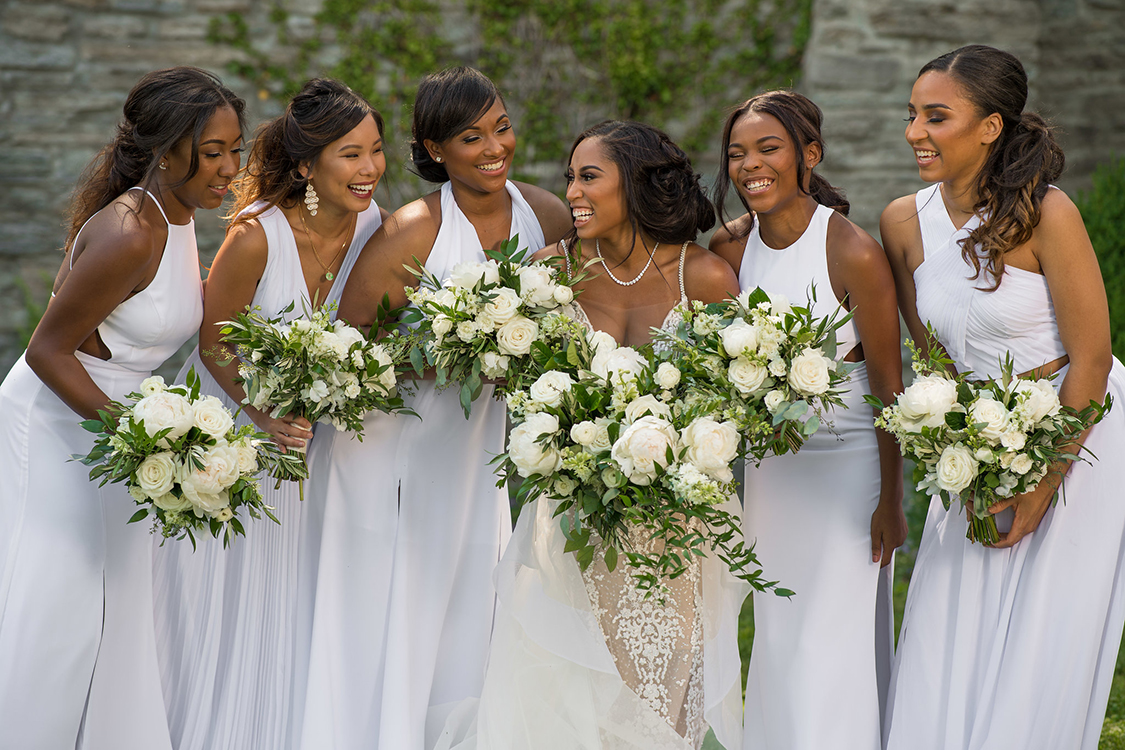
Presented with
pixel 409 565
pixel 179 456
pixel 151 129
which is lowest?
pixel 409 565

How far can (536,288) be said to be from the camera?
11.5 ft

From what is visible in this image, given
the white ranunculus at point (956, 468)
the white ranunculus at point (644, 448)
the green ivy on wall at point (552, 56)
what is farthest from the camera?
the green ivy on wall at point (552, 56)

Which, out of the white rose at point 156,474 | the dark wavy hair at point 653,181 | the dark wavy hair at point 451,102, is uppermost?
the dark wavy hair at point 451,102

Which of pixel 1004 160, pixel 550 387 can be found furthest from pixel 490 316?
pixel 1004 160

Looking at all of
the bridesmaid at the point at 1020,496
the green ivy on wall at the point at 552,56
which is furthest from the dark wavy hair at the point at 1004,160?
the green ivy on wall at the point at 552,56

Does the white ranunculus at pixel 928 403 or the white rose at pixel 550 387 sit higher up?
the white ranunculus at pixel 928 403

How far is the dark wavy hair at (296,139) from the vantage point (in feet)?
12.7

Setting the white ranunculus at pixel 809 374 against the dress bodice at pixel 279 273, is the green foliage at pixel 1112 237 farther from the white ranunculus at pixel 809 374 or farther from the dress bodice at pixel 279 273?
the dress bodice at pixel 279 273

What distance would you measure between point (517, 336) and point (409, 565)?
1144mm

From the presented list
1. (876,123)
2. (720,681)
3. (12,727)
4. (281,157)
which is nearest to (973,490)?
(720,681)

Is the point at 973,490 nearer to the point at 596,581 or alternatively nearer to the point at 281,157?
the point at 596,581

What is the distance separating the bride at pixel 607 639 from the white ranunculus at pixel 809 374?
56cm

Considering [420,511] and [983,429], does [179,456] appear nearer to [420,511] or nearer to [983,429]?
[420,511]

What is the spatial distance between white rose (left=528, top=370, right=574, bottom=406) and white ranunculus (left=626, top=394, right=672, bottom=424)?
21cm
